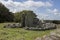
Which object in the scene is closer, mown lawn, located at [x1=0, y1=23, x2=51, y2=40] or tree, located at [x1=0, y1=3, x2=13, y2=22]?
mown lawn, located at [x1=0, y1=23, x2=51, y2=40]

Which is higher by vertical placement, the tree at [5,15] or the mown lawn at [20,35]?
the tree at [5,15]

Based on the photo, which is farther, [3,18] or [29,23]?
[3,18]

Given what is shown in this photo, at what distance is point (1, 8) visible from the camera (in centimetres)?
4450

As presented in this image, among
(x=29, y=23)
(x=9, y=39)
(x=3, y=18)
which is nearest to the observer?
(x=9, y=39)

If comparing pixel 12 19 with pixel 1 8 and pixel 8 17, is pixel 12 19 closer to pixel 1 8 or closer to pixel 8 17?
pixel 8 17

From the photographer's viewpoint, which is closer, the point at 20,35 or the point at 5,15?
the point at 20,35

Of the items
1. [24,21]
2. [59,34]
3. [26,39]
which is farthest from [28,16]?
[59,34]

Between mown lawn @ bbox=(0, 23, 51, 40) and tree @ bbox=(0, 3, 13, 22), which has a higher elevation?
tree @ bbox=(0, 3, 13, 22)

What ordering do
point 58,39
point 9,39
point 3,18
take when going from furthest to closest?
point 3,18
point 9,39
point 58,39

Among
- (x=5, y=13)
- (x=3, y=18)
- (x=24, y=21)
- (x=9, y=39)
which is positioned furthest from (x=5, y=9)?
(x=9, y=39)

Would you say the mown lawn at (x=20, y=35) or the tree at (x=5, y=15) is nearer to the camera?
the mown lawn at (x=20, y=35)

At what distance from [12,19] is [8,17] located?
1.30 meters

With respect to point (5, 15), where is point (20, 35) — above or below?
below

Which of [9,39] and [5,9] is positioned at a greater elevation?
[5,9]
